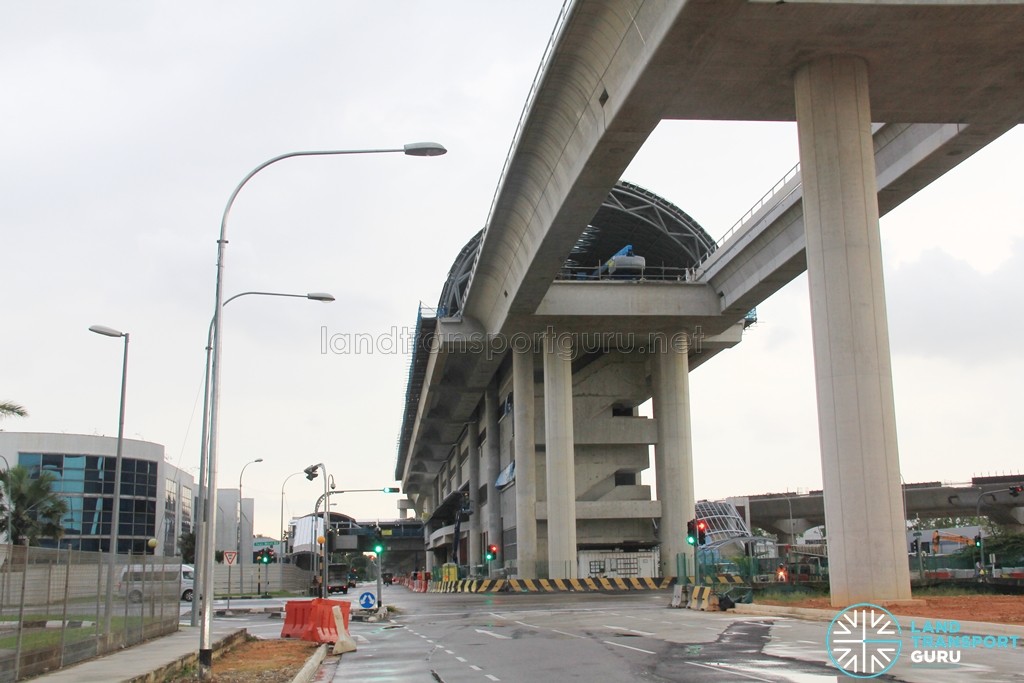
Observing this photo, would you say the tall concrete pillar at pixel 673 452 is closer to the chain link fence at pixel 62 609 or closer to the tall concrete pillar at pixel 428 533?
the chain link fence at pixel 62 609

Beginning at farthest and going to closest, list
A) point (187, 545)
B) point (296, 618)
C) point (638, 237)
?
point (187, 545) → point (638, 237) → point (296, 618)

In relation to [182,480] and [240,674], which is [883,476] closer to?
[240,674]

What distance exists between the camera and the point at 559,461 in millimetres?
52969

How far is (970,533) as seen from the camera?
12338 centimetres

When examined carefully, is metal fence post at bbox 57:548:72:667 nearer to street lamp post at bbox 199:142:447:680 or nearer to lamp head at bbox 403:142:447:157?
street lamp post at bbox 199:142:447:680

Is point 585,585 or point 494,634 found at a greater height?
point 494,634

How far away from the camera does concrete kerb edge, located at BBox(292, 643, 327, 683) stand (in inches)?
593

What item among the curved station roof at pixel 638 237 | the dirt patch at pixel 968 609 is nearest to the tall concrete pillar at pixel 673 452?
the curved station roof at pixel 638 237

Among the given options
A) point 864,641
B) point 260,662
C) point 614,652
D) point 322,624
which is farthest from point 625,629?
point 260,662

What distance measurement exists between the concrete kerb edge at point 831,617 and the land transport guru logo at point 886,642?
0.59 ft

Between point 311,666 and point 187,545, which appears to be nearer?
point 311,666

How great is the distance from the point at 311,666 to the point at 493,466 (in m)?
54.6

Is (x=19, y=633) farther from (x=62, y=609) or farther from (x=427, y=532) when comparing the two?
(x=427, y=532)

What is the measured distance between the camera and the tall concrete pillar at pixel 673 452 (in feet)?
178
